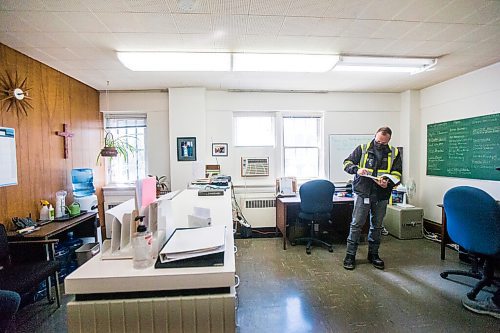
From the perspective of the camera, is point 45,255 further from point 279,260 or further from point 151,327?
point 279,260

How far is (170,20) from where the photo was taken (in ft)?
7.09

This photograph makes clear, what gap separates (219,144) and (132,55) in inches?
77.3

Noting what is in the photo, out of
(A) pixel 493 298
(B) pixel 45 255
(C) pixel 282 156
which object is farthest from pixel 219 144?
(A) pixel 493 298

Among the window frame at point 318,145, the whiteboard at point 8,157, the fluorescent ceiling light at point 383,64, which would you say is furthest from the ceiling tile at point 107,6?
the window frame at point 318,145

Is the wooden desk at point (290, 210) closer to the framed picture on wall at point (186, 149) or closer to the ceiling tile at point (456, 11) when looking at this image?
the framed picture on wall at point (186, 149)

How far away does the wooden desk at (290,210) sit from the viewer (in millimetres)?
3887

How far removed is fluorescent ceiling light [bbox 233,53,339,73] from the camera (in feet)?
9.61

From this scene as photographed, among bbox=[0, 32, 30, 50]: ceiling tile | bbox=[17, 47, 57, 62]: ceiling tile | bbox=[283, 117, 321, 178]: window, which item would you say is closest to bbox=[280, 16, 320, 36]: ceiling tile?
bbox=[283, 117, 321, 178]: window

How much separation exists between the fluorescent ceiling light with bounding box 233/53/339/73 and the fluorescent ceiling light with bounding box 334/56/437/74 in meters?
0.16

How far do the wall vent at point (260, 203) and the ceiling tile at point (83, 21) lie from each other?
305 centimetres

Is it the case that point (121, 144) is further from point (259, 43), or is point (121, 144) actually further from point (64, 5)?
point (259, 43)

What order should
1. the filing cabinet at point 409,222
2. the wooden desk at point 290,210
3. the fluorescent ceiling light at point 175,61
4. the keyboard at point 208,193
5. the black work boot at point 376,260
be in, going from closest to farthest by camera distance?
1. the keyboard at point 208,193
2. the fluorescent ceiling light at point 175,61
3. the black work boot at point 376,260
4. the wooden desk at point 290,210
5. the filing cabinet at point 409,222

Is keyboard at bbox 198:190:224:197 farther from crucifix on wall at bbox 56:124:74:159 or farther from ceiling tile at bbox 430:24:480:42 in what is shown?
ceiling tile at bbox 430:24:480:42

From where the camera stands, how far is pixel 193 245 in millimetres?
1145
